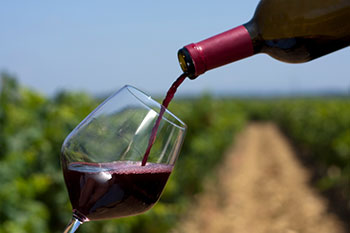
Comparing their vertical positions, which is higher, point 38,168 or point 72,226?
point 72,226

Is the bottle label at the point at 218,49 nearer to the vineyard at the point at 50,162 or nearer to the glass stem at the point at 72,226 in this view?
the glass stem at the point at 72,226

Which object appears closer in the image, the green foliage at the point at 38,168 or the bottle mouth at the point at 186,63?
the bottle mouth at the point at 186,63

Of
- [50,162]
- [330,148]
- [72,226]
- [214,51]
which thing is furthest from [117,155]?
[330,148]

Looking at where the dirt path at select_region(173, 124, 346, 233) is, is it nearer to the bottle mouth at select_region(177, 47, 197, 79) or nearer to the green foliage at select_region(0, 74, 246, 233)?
the green foliage at select_region(0, 74, 246, 233)

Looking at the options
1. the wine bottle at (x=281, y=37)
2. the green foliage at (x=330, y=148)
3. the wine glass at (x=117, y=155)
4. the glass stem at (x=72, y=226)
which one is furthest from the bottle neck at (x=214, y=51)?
the green foliage at (x=330, y=148)

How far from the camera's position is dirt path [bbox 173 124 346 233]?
715 cm

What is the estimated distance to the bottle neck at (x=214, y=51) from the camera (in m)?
1.08

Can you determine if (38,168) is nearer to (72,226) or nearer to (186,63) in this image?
(72,226)

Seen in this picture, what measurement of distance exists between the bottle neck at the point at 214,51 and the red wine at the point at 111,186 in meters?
0.27

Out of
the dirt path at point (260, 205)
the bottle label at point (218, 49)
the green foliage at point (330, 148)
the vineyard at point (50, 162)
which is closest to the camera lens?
the bottle label at point (218, 49)

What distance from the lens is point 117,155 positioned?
42.9 inches

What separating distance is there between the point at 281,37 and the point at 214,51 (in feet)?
0.82

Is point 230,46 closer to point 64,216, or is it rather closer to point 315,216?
point 64,216

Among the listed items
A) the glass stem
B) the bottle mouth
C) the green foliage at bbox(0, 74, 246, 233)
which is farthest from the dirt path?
the bottle mouth
